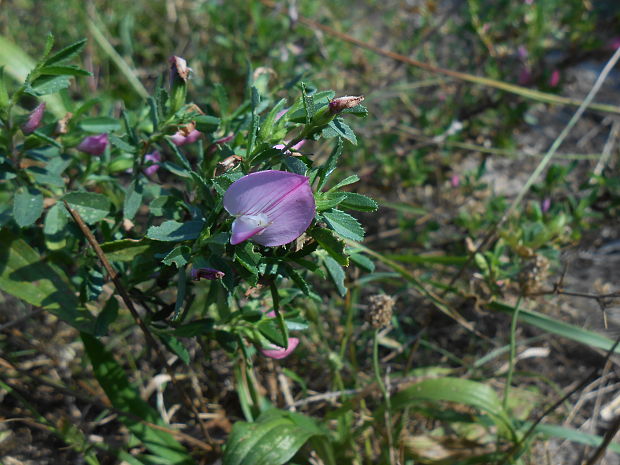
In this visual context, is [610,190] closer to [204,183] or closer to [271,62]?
[271,62]

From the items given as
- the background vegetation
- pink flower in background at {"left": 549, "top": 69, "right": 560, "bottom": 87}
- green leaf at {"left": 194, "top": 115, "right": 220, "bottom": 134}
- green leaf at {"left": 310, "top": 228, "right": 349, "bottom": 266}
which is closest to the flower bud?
green leaf at {"left": 194, "top": 115, "right": 220, "bottom": 134}

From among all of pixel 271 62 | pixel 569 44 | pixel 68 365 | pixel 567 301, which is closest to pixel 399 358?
pixel 567 301

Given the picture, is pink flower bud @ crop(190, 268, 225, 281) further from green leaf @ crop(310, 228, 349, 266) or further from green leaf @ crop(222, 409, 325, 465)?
green leaf @ crop(222, 409, 325, 465)

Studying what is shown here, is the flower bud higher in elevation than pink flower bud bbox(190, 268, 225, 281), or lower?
higher

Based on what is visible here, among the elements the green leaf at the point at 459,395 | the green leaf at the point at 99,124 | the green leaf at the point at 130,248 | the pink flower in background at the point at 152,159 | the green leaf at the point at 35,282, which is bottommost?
the green leaf at the point at 459,395

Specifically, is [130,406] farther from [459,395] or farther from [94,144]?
[459,395]

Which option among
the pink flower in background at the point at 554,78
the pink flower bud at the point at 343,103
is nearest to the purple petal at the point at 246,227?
the pink flower bud at the point at 343,103

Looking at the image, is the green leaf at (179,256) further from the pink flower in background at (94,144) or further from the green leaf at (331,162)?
the pink flower in background at (94,144)
